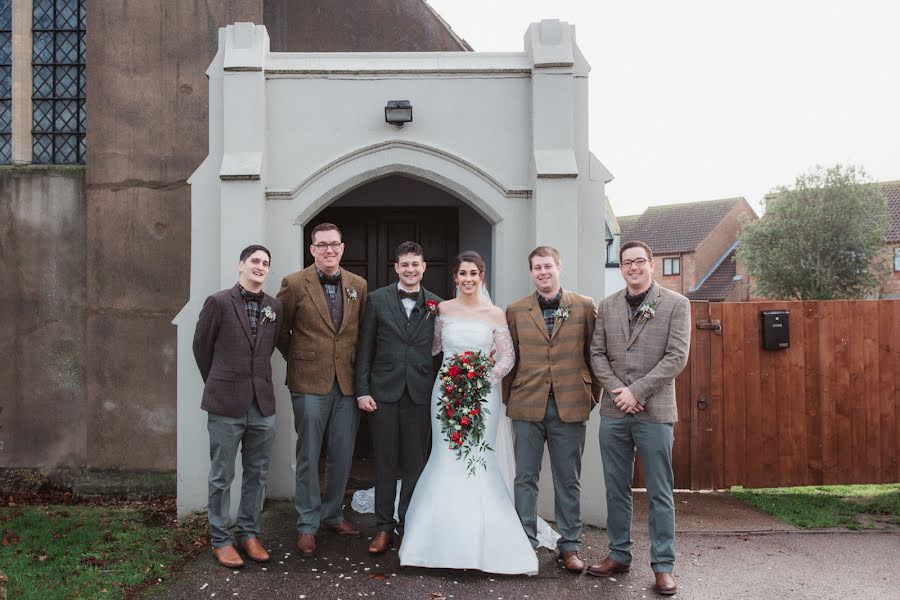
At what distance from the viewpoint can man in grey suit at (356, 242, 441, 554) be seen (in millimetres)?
5016

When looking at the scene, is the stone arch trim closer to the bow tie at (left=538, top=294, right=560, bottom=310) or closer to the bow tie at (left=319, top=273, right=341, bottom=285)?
the bow tie at (left=319, top=273, right=341, bottom=285)

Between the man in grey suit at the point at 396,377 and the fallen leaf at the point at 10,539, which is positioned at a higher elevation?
the man in grey suit at the point at 396,377

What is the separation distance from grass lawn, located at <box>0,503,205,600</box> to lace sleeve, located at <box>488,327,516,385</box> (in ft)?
9.30

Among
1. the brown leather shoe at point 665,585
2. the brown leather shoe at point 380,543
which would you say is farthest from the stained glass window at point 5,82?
the brown leather shoe at point 665,585

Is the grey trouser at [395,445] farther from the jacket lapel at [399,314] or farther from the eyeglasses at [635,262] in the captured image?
the eyeglasses at [635,262]

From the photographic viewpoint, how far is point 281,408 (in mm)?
6168

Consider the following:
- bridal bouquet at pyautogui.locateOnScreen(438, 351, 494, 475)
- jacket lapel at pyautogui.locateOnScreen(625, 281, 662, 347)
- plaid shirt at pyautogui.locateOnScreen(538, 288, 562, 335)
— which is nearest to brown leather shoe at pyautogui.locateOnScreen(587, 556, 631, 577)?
bridal bouquet at pyautogui.locateOnScreen(438, 351, 494, 475)

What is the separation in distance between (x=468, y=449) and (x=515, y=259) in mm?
2086

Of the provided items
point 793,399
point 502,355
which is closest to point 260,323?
point 502,355

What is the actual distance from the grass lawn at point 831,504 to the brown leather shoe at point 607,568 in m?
2.31

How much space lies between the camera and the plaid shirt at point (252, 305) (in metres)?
4.91

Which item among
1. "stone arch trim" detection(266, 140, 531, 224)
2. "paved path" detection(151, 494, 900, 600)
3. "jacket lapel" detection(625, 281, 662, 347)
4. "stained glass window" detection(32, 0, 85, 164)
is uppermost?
"stained glass window" detection(32, 0, 85, 164)

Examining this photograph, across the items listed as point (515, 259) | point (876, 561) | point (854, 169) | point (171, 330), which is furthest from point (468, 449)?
point (854, 169)

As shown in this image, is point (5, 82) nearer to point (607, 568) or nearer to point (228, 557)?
point (228, 557)
